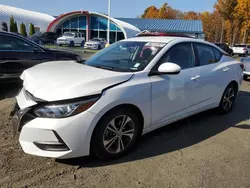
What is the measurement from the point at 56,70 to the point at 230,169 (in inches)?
106

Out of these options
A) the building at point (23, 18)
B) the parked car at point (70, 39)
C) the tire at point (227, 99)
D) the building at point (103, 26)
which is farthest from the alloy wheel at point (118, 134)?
the building at point (23, 18)

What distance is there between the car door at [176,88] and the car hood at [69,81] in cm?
54

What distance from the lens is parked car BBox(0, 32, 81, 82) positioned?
19.1ft

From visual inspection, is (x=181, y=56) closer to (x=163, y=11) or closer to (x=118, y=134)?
(x=118, y=134)

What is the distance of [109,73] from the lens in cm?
329

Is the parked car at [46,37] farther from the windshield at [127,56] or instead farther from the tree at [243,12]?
the windshield at [127,56]

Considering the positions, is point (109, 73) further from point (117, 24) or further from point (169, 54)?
point (117, 24)

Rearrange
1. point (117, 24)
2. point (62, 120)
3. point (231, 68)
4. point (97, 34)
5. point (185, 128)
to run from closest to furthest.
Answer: point (62, 120), point (185, 128), point (231, 68), point (117, 24), point (97, 34)

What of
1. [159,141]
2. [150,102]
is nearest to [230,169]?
[159,141]

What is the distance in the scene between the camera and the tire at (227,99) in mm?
5180

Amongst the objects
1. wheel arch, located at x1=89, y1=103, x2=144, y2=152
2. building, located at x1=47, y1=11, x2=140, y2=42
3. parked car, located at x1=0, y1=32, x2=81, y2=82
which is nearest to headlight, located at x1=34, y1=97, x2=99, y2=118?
wheel arch, located at x1=89, y1=103, x2=144, y2=152

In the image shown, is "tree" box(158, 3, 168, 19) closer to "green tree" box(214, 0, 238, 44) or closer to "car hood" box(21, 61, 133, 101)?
"green tree" box(214, 0, 238, 44)

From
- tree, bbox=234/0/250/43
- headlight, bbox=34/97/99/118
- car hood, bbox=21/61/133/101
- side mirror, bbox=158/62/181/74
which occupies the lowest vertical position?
headlight, bbox=34/97/99/118

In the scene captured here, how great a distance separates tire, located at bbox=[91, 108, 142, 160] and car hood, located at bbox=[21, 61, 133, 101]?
0.38m
